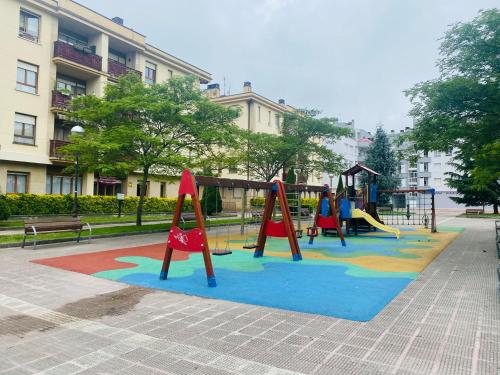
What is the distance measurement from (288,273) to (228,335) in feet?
13.4

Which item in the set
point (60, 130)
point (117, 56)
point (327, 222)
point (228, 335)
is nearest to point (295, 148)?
point (327, 222)

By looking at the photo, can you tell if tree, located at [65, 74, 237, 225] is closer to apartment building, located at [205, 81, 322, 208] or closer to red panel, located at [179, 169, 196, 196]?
red panel, located at [179, 169, 196, 196]

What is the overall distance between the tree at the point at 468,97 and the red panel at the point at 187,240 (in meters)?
8.13

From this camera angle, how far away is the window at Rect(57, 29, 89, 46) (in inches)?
1069

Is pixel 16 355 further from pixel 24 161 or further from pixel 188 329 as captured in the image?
pixel 24 161

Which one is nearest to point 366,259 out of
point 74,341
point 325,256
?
point 325,256

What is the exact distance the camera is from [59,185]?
86.4 ft

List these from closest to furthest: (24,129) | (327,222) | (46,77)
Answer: (327,222) < (24,129) < (46,77)

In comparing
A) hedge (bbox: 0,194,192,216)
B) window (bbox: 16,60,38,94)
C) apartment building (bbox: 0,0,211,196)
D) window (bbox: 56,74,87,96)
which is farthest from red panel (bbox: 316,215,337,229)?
window (bbox: 56,74,87,96)

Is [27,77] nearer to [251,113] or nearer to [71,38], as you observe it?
[71,38]

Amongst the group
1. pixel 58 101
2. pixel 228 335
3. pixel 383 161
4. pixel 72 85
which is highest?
pixel 72 85

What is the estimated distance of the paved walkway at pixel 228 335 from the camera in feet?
12.1

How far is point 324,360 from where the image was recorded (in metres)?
3.78

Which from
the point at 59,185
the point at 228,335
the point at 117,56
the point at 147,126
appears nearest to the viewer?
the point at 228,335
